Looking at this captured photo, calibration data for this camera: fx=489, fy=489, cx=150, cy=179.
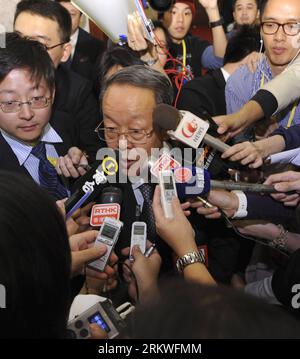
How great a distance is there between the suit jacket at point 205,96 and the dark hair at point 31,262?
1202 mm

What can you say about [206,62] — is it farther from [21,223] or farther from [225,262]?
[21,223]

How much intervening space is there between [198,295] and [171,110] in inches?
31.2

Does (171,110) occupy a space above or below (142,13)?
below

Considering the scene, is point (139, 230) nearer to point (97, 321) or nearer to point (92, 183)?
→ point (92, 183)

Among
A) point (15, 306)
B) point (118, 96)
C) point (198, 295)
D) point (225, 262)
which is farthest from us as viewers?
point (225, 262)

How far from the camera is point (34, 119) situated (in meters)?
1.47

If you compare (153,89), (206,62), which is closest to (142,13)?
(153,89)

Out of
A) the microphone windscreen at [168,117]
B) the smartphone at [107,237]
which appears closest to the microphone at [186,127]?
the microphone windscreen at [168,117]

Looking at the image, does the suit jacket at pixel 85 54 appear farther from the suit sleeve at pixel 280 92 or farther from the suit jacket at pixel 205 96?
the suit sleeve at pixel 280 92

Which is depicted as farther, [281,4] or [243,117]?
[281,4]

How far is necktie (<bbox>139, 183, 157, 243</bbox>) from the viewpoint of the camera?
4.50ft

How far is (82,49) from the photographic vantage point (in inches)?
99.4

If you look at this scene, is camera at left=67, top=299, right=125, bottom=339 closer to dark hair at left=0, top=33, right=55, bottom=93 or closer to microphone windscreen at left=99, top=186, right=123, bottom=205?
microphone windscreen at left=99, top=186, right=123, bottom=205

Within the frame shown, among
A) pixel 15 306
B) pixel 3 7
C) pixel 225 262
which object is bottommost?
pixel 225 262
